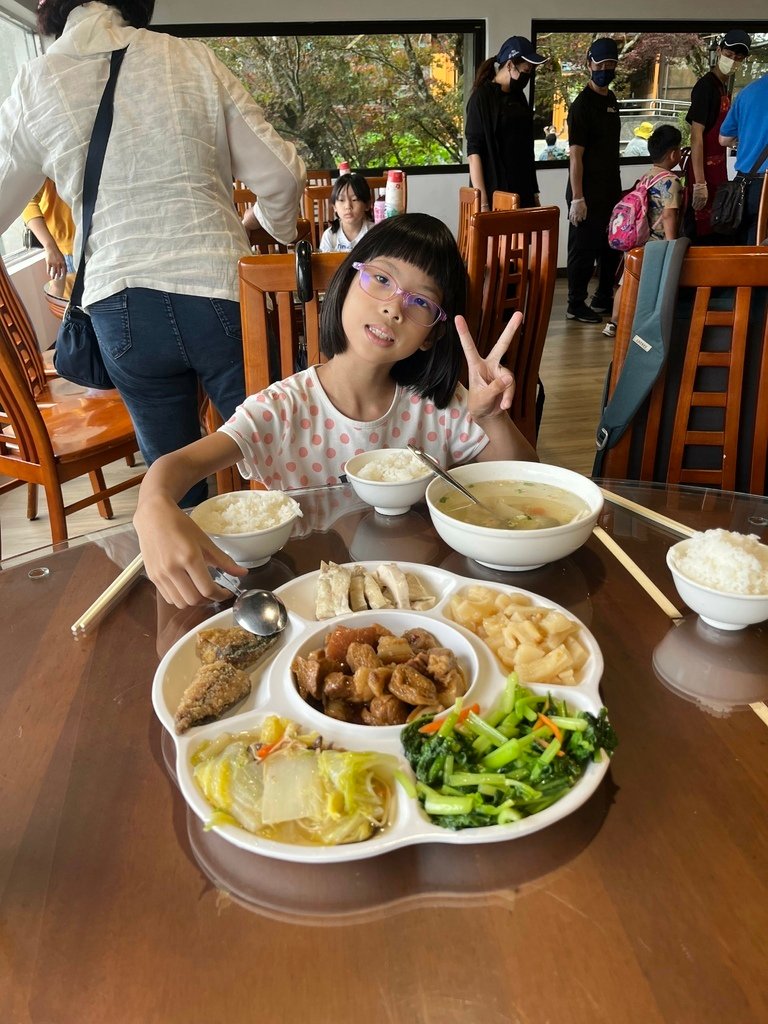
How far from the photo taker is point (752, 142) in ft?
14.9

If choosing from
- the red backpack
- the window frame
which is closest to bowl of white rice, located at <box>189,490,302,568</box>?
the red backpack

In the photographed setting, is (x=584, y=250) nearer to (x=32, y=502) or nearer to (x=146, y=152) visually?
(x=32, y=502)

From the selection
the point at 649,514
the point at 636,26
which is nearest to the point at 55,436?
the point at 649,514

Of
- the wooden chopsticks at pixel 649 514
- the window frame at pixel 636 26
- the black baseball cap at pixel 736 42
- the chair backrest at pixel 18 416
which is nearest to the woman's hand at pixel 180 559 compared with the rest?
the wooden chopsticks at pixel 649 514

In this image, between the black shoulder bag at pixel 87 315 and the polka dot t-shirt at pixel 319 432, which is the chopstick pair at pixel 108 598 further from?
the black shoulder bag at pixel 87 315

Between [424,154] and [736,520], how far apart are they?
7186 mm

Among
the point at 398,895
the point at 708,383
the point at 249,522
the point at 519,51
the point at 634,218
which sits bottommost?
the point at 398,895

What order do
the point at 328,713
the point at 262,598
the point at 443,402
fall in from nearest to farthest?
the point at 328,713 < the point at 262,598 < the point at 443,402

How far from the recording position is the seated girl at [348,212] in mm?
4109

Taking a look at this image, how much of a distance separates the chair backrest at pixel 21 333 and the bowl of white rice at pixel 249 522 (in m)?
1.95

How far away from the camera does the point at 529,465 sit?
1330 millimetres

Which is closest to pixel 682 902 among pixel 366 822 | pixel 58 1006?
pixel 366 822

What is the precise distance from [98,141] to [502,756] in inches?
73.9

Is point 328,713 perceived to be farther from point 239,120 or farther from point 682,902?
point 239,120
